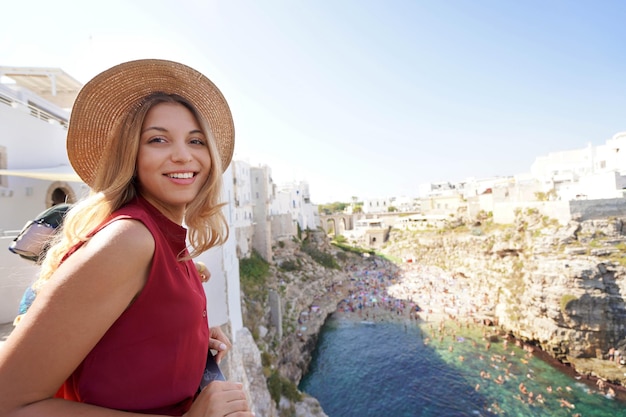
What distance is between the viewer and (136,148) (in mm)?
1124

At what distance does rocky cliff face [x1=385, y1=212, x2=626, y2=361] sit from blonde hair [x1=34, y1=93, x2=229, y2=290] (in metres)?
21.7

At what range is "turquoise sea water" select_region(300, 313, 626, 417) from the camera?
13.8 metres

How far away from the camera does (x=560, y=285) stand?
1669 centimetres

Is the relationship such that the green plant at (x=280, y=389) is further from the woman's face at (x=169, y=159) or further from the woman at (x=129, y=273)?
the woman's face at (x=169, y=159)

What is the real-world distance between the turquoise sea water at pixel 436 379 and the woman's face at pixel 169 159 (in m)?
16.4

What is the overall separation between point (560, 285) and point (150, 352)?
2222 cm

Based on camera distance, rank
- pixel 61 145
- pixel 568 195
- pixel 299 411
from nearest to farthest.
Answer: pixel 61 145 < pixel 299 411 < pixel 568 195

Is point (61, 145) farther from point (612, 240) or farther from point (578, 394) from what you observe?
point (612, 240)

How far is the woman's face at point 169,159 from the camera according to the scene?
3.75 ft

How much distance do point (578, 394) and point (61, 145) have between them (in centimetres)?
2436

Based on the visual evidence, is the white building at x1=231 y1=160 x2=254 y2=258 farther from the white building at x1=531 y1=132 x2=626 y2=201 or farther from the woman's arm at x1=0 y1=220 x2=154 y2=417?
the white building at x1=531 y1=132 x2=626 y2=201

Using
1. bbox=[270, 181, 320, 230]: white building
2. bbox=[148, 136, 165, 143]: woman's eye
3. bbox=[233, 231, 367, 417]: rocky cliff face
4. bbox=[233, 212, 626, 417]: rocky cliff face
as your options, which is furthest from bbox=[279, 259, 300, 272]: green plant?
bbox=[148, 136, 165, 143]: woman's eye

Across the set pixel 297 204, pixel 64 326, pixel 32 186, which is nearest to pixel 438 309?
pixel 297 204

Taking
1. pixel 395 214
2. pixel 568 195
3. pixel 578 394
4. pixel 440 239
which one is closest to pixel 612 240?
pixel 568 195
